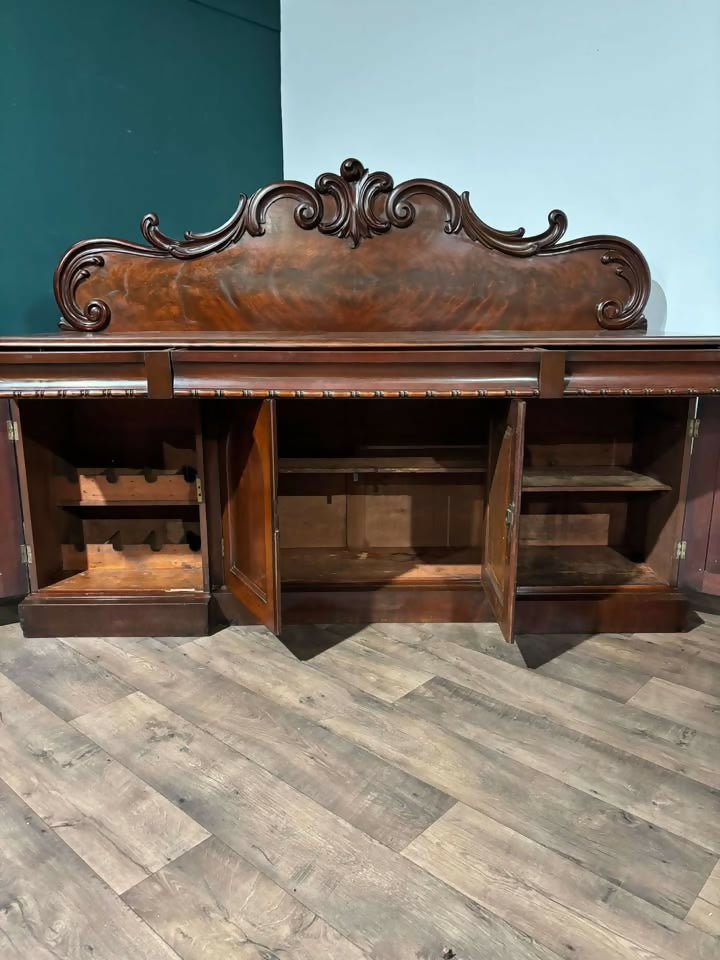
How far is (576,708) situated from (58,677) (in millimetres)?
1389

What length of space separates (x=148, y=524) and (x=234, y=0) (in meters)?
2.35

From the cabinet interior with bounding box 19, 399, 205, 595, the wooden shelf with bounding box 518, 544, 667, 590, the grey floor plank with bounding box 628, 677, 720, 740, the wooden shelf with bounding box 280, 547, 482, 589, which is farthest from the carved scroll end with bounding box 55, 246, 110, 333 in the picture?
Answer: the grey floor plank with bounding box 628, 677, 720, 740

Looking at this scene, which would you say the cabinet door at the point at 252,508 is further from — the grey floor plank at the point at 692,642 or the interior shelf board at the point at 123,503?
the grey floor plank at the point at 692,642

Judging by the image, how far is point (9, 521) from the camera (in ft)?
6.75

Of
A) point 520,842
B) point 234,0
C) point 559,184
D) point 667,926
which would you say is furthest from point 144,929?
point 234,0

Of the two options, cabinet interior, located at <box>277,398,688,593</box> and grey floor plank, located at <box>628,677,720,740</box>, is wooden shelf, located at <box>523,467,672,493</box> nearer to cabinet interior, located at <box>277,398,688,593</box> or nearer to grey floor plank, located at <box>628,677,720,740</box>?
cabinet interior, located at <box>277,398,688,593</box>

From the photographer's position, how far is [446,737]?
1609mm

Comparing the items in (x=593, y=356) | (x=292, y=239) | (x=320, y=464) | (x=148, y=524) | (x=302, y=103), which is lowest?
(x=148, y=524)

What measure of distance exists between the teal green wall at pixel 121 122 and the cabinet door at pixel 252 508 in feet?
3.71

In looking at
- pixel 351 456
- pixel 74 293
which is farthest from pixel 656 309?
pixel 74 293

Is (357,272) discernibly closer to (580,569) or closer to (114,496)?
(114,496)

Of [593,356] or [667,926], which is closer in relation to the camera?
[667,926]

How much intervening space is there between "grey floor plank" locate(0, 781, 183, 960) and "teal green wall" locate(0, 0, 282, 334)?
1.89 meters

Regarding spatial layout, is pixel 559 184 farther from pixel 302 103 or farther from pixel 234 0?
pixel 234 0
